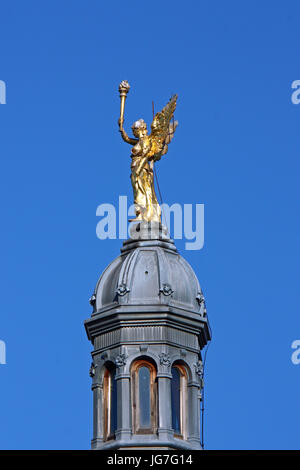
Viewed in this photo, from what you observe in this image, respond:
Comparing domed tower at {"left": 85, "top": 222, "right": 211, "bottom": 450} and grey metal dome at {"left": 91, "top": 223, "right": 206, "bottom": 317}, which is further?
grey metal dome at {"left": 91, "top": 223, "right": 206, "bottom": 317}

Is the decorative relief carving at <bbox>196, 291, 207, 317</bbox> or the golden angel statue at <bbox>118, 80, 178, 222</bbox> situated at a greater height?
the golden angel statue at <bbox>118, 80, 178, 222</bbox>

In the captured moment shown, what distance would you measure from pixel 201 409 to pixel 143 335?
280 centimetres

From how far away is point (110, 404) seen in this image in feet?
405

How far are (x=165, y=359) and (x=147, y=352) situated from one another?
0.58 meters

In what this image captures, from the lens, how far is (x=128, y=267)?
4894 inches

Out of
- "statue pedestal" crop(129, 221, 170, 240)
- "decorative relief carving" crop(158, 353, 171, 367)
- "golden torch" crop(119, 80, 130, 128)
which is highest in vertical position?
"golden torch" crop(119, 80, 130, 128)

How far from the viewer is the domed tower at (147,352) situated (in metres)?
122

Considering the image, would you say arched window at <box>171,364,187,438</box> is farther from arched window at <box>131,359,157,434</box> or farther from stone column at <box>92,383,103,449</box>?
stone column at <box>92,383,103,449</box>

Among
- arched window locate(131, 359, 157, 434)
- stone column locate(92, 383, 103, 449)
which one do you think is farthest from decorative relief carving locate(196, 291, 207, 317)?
stone column locate(92, 383, 103, 449)

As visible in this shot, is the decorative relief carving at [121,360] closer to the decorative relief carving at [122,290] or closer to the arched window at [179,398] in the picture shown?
the arched window at [179,398]

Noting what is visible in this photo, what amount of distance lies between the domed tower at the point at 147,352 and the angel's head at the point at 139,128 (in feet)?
13.6

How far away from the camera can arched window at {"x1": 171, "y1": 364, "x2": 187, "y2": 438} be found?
12294 cm

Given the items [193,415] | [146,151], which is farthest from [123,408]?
[146,151]
